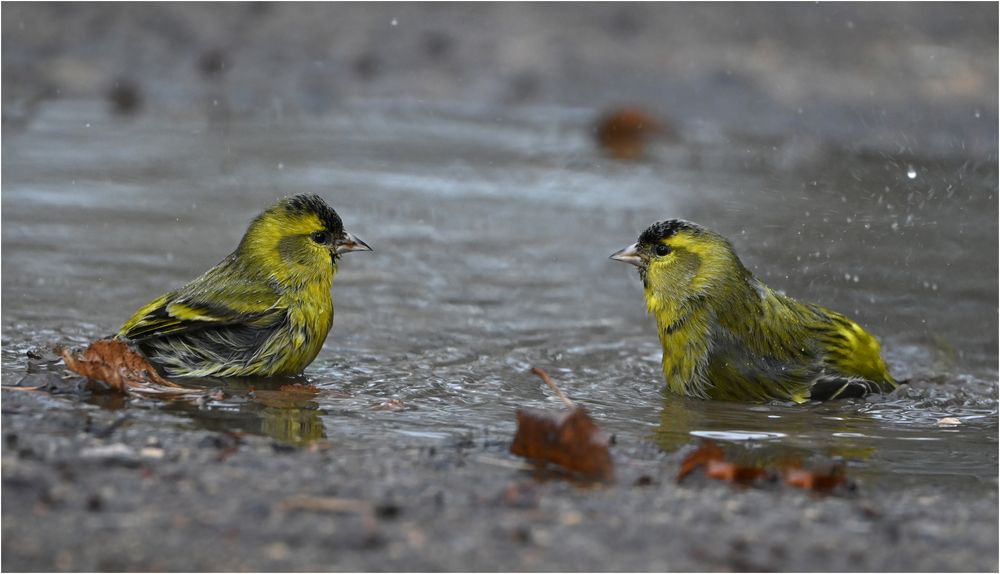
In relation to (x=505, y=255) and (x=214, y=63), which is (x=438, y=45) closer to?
(x=214, y=63)

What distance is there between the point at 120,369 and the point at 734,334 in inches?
109

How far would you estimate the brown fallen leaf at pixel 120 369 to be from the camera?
5.57m

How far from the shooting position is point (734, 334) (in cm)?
660

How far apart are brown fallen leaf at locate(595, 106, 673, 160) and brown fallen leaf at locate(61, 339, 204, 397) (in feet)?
24.9

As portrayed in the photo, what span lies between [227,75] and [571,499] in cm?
1129

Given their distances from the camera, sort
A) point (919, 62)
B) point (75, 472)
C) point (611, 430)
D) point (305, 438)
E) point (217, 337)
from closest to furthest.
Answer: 1. point (75, 472)
2. point (305, 438)
3. point (611, 430)
4. point (217, 337)
5. point (919, 62)

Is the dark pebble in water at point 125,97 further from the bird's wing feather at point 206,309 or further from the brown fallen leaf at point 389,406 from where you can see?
the brown fallen leaf at point 389,406

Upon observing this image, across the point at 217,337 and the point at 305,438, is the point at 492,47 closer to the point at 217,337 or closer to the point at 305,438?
the point at 217,337

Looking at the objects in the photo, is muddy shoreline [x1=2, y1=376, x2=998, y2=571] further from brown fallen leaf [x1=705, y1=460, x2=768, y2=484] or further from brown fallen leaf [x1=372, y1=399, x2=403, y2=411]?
brown fallen leaf [x1=372, y1=399, x2=403, y2=411]

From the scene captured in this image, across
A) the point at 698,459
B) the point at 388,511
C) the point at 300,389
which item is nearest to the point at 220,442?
the point at 388,511

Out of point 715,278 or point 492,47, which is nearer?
point 715,278

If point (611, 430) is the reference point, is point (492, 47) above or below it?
above

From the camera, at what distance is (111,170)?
36.7ft

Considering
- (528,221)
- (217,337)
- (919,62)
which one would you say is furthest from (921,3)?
(217,337)
